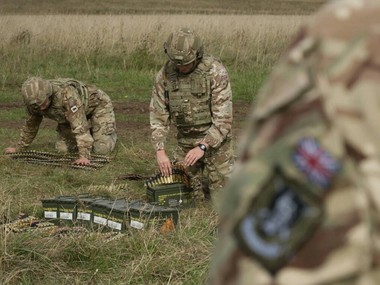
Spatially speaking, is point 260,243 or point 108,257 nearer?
point 260,243

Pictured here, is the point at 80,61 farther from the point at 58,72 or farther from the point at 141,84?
the point at 141,84

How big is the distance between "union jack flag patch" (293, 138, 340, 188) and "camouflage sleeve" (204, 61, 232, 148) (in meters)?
6.25

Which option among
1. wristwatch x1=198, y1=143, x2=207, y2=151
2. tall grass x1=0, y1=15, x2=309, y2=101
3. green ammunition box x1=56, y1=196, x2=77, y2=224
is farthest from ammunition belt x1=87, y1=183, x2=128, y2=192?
tall grass x1=0, y1=15, x2=309, y2=101

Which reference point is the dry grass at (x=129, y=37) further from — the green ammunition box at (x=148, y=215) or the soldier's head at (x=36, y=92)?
the green ammunition box at (x=148, y=215)

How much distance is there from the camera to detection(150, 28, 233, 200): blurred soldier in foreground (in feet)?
23.8

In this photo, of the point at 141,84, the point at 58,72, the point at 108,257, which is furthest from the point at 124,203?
the point at 58,72

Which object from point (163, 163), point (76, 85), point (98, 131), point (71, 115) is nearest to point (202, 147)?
point (163, 163)

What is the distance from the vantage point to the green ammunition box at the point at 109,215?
5.76 metres

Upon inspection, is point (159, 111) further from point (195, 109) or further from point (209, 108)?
point (209, 108)

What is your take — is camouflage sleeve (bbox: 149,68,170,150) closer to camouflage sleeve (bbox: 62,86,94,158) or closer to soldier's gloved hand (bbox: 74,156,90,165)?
soldier's gloved hand (bbox: 74,156,90,165)

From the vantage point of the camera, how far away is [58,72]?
14.5 m

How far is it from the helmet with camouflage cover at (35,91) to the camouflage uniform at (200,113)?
5.98 feet

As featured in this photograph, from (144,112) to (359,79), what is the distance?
1080 centimetres

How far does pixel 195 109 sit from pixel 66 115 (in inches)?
95.8
